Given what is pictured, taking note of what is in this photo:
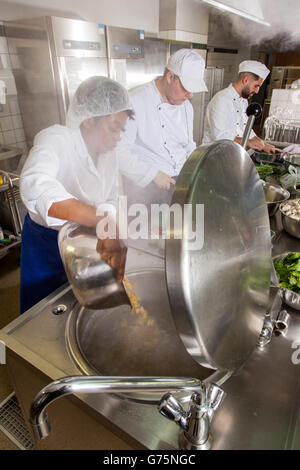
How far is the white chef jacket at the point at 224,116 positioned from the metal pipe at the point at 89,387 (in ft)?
7.81

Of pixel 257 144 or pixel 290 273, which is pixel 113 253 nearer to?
pixel 290 273

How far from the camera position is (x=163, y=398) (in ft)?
1.82

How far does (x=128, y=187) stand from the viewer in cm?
214

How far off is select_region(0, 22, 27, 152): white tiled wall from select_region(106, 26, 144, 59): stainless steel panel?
904 millimetres

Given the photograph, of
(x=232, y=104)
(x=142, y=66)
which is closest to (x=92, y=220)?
(x=232, y=104)

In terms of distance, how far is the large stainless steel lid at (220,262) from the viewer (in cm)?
46

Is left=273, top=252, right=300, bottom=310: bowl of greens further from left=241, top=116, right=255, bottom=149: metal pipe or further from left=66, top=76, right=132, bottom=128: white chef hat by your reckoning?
left=66, top=76, right=132, bottom=128: white chef hat

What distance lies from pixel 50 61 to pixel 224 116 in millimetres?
1527

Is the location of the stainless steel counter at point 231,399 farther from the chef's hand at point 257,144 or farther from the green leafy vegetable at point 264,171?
the chef's hand at point 257,144

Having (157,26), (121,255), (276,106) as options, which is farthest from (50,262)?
(157,26)

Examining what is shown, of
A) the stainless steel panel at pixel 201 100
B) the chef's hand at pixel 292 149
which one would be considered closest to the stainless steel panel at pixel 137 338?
the chef's hand at pixel 292 149

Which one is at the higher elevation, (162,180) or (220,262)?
(220,262)

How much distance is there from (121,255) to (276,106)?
139 inches

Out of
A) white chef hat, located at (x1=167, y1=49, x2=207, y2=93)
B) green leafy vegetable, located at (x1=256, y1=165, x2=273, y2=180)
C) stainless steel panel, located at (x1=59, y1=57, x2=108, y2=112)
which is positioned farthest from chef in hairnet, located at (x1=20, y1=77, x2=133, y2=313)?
stainless steel panel, located at (x1=59, y1=57, x2=108, y2=112)
